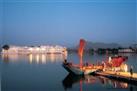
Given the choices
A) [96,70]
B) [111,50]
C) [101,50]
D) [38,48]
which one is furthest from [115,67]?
[38,48]

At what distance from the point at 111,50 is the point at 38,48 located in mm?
26433

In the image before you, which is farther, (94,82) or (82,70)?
(82,70)

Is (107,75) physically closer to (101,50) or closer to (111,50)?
(111,50)

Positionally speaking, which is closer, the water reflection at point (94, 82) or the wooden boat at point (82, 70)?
the water reflection at point (94, 82)

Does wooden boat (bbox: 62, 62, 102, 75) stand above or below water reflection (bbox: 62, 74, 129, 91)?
above

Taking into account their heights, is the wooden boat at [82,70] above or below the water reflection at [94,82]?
above

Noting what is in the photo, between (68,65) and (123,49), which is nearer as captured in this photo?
(68,65)

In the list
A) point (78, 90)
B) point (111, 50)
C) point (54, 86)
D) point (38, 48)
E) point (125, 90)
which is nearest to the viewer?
point (125, 90)

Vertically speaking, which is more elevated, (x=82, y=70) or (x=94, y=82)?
(x=82, y=70)

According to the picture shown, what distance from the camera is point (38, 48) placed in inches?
3597

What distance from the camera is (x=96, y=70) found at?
13297 millimetres

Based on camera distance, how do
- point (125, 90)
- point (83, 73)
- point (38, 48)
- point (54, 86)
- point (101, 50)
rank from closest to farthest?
point (125, 90) < point (54, 86) < point (83, 73) < point (101, 50) < point (38, 48)

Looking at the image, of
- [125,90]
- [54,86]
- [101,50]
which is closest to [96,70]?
[54,86]

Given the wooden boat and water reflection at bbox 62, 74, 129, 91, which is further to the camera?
the wooden boat
